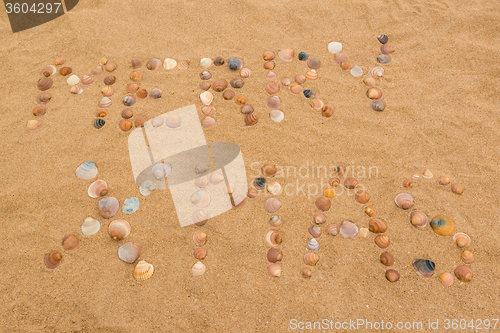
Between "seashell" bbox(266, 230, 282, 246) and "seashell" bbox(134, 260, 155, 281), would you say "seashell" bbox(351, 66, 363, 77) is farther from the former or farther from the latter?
"seashell" bbox(134, 260, 155, 281)

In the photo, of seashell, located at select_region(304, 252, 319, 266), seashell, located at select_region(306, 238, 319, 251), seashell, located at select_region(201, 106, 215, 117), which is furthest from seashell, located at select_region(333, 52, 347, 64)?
seashell, located at select_region(304, 252, 319, 266)

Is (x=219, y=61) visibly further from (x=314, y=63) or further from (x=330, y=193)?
(x=330, y=193)

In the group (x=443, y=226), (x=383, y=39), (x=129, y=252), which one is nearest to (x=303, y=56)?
(x=383, y=39)

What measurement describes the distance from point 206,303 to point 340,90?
249 centimetres

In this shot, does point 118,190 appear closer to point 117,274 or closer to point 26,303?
point 117,274

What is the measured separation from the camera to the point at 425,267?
7.55 feet

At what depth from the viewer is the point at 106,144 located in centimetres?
290

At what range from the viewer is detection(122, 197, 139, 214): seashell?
259 cm

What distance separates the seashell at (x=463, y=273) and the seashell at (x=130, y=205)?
272 cm

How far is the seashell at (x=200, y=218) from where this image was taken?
8.20 ft

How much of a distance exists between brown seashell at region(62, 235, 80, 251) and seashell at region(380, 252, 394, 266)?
8.26 ft

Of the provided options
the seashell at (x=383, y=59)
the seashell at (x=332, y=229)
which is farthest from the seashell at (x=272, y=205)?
the seashell at (x=383, y=59)

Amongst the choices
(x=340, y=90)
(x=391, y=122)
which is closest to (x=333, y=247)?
(x=391, y=122)

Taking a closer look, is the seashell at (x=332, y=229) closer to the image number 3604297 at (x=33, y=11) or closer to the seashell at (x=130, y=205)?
the seashell at (x=130, y=205)
